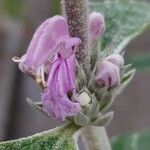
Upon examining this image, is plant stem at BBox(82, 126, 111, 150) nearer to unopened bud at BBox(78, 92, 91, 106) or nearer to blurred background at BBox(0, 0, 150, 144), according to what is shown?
unopened bud at BBox(78, 92, 91, 106)

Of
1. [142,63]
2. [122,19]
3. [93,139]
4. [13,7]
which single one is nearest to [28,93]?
[13,7]

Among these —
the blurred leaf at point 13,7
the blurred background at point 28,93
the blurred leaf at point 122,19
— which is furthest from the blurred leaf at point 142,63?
the blurred background at point 28,93

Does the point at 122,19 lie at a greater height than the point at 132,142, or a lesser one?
greater

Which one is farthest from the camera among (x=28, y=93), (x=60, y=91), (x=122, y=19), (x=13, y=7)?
(x=28, y=93)

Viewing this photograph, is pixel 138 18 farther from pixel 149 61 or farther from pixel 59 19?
pixel 59 19

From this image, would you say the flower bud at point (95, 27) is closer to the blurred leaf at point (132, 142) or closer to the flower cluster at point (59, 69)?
the flower cluster at point (59, 69)

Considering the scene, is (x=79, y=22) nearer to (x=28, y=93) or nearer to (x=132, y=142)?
(x=132, y=142)
